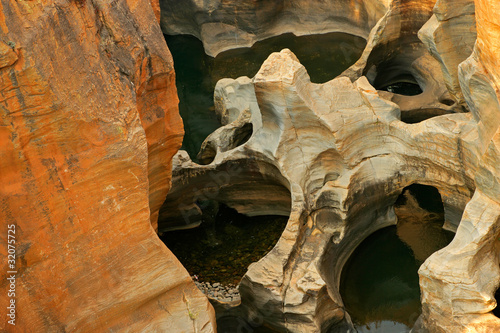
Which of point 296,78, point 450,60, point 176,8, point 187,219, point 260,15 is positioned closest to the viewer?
point 296,78

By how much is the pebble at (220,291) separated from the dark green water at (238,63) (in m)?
5.14

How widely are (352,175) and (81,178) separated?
15.5ft

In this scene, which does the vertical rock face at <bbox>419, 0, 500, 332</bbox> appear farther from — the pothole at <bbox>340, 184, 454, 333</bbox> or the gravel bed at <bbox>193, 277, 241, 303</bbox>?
the gravel bed at <bbox>193, 277, 241, 303</bbox>

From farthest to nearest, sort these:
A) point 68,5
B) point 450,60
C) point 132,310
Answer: point 450,60 → point 132,310 → point 68,5

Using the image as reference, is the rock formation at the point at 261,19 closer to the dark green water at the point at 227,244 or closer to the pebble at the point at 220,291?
the dark green water at the point at 227,244

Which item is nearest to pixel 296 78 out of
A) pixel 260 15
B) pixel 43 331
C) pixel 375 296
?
pixel 375 296

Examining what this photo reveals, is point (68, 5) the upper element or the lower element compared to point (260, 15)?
upper

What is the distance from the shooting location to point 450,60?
35.0 feet

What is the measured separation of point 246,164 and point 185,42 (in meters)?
8.79

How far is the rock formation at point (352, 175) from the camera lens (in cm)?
802

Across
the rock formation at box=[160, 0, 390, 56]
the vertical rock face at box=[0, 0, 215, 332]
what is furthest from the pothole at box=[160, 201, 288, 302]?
the rock formation at box=[160, 0, 390, 56]

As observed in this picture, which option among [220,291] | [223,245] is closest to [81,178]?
[220,291]

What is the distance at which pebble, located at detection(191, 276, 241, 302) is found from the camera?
33.1ft

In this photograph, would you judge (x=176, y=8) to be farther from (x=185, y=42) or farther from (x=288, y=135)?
(x=288, y=135)
